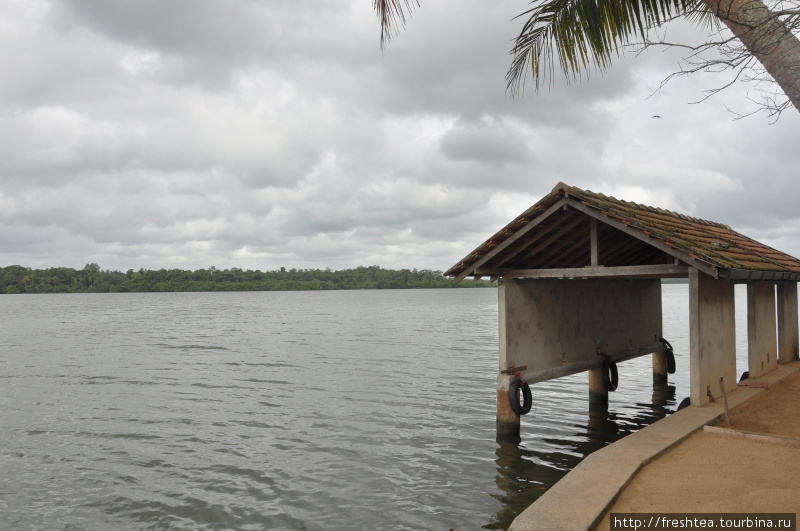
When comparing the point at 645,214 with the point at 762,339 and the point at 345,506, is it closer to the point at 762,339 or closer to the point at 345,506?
the point at 762,339

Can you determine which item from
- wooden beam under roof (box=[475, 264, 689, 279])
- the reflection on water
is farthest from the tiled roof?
the reflection on water

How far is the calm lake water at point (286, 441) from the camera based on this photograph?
8.58 m

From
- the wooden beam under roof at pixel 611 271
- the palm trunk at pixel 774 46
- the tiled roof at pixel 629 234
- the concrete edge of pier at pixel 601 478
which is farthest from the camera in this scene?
the wooden beam under roof at pixel 611 271

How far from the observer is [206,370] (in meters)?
23.1

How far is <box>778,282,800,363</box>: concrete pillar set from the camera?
14.8 metres

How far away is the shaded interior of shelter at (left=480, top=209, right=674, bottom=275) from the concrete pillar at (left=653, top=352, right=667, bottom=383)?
5.75 metres

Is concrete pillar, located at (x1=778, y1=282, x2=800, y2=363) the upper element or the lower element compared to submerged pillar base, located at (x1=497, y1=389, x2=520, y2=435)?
upper

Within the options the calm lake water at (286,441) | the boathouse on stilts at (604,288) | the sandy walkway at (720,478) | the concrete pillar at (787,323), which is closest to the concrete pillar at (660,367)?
the calm lake water at (286,441)

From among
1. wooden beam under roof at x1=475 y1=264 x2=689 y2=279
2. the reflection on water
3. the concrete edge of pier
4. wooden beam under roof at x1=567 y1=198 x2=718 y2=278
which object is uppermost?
wooden beam under roof at x1=567 y1=198 x2=718 y2=278

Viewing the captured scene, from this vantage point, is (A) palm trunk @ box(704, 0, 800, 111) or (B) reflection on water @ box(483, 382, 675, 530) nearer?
(A) palm trunk @ box(704, 0, 800, 111)

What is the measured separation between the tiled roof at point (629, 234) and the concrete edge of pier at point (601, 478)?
7.53ft

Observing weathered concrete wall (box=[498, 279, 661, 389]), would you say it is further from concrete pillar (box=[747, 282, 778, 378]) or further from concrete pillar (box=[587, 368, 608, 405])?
concrete pillar (box=[747, 282, 778, 378])

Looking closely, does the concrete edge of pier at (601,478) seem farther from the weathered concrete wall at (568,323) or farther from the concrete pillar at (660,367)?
the concrete pillar at (660,367)

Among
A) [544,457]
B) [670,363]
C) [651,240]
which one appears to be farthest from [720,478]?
[670,363]
